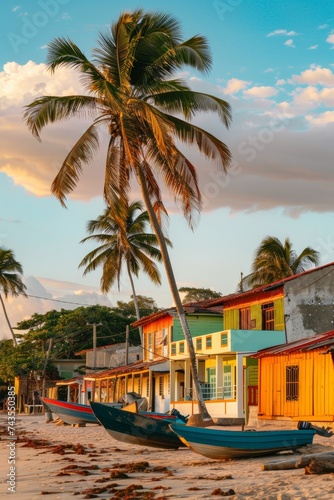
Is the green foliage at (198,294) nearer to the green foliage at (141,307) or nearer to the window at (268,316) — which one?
the green foliage at (141,307)

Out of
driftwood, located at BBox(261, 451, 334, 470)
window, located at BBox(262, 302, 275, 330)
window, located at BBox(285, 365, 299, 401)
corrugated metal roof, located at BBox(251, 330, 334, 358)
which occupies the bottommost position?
driftwood, located at BBox(261, 451, 334, 470)

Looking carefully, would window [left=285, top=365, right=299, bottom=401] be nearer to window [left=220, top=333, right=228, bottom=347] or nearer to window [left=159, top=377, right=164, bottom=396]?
window [left=220, top=333, right=228, bottom=347]

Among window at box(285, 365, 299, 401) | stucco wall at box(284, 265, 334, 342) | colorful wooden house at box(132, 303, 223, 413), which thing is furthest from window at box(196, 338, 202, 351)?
window at box(285, 365, 299, 401)

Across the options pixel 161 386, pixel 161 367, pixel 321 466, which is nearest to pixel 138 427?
pixel 321 466

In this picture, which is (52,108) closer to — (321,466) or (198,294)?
(321,466)

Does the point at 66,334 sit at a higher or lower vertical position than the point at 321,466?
higher

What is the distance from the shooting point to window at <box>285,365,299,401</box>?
25572 millimetres

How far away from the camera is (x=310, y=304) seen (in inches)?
1284

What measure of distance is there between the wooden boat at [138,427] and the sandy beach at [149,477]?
0.32 metres

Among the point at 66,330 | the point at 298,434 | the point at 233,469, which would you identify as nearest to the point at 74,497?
the point at 233,469

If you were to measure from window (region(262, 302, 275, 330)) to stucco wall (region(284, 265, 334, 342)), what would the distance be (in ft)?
5.06

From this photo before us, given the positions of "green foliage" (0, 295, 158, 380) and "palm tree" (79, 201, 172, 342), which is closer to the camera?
"palm tree" (79, 201, 172, 342)

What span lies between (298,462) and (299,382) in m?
10.9

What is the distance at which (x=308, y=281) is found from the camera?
3262 cm
